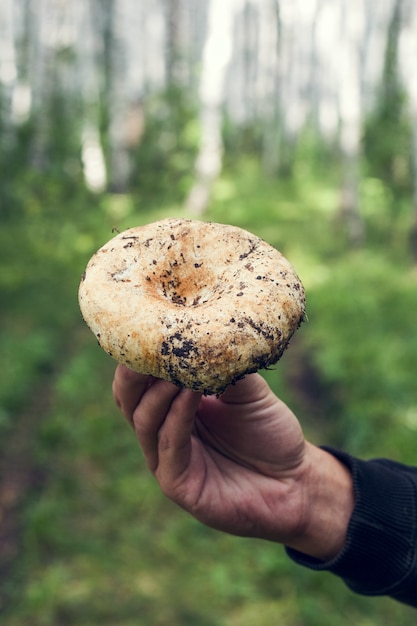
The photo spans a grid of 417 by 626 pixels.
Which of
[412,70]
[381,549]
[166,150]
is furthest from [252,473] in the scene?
[166,150]

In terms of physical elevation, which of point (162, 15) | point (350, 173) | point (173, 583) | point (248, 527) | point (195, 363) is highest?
point (162, 15)

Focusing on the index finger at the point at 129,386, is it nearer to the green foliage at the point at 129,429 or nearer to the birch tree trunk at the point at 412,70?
the green foliage at the point at 129,429

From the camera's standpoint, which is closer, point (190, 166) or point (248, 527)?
point (248, 527)

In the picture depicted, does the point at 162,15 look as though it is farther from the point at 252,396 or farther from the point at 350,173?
the point at 252,396

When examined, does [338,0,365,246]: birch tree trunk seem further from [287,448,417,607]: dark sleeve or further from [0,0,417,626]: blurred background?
[287,448,417,607]: dark sleeve

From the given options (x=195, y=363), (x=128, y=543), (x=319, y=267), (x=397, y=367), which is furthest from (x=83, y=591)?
(x=319, y=267)

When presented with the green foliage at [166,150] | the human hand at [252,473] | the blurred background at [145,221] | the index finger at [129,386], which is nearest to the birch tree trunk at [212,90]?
the blurred background at [145,221]

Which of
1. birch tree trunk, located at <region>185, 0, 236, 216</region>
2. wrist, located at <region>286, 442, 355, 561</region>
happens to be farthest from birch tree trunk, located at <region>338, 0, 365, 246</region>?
wrist, located at <region>286, 442, 355, 561</region>
